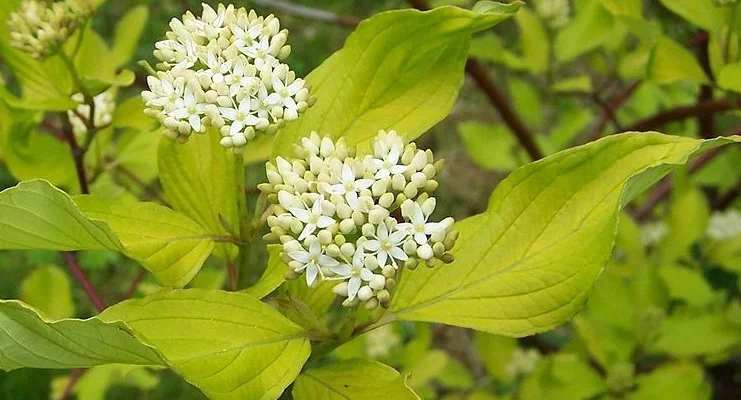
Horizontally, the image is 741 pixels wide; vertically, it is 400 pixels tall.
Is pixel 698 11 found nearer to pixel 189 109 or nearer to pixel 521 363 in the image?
pixel 189 109

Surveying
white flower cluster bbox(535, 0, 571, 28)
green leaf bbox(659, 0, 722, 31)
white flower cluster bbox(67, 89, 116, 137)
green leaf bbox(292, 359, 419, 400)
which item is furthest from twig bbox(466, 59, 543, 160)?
green leaf bbox(292, 359, 419, 400)

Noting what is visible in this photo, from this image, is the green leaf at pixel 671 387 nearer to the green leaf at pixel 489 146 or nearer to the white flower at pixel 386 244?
the green leaf at pixel 489 146

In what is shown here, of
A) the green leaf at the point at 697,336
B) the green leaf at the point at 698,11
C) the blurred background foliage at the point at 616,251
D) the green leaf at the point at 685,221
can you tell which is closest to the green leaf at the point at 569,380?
the blurred background foliage at the point at 616,251

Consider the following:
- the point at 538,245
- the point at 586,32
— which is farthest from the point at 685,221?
the point at 538,245

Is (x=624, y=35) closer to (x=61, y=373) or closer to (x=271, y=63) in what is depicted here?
(x=271, y=63)

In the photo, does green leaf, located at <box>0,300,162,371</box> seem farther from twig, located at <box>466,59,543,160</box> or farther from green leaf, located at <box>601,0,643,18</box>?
twig, located at <box>466,59,543,160</box>
